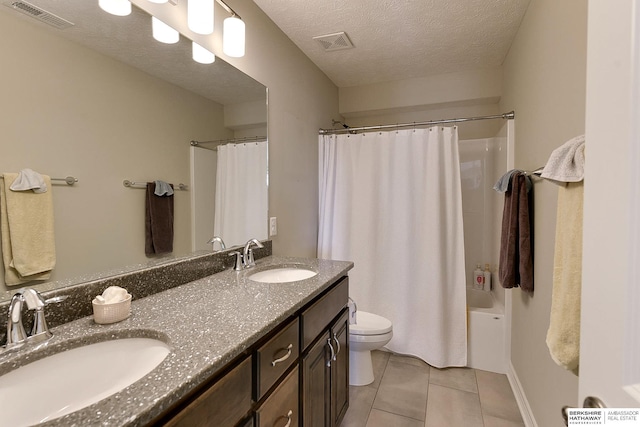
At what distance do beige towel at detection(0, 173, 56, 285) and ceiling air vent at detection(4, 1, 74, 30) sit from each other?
464 mm

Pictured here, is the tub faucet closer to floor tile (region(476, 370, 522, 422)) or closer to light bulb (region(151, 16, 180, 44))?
light bulb (region(151, 16, 180, 44))

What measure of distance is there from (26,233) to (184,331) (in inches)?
21.4

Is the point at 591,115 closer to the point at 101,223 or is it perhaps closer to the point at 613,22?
the point at 613,22

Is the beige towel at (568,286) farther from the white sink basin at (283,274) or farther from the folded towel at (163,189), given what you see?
the folded towel at (163,189)

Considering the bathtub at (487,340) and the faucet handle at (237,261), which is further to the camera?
the bathtub at (487,340)

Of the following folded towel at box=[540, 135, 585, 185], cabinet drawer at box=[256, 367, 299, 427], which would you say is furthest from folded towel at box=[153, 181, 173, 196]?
folded towel at box=[540, 135, 585, 185]

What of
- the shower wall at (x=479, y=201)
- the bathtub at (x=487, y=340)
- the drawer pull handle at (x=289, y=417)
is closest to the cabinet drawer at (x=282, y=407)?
→ the drawer pull handle at (x=289, y=417)

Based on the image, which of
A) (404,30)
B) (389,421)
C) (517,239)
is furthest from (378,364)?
(404,30)

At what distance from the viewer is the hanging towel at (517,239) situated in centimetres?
163

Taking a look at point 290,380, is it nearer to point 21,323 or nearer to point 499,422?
point 21,323

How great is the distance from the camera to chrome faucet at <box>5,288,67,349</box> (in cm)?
71

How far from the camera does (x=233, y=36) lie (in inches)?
57.6

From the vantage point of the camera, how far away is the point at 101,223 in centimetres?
104

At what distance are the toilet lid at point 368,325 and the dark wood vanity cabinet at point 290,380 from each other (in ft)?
1.28
